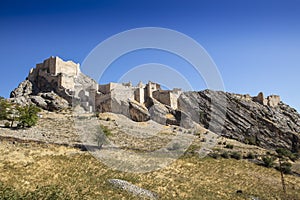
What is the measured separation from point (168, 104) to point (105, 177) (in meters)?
43.0

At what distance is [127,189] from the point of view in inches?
721

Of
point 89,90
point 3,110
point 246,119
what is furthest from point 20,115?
point 246,119

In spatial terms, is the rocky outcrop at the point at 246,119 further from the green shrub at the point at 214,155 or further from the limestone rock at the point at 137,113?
the green shrub at the point at 214,155

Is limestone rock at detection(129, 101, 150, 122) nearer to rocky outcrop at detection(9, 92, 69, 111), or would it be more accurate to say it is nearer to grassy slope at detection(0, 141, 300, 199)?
rocky outcrop at detection(9, 92, 69, 111)

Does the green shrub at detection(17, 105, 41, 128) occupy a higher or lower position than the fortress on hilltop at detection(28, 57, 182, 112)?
lower

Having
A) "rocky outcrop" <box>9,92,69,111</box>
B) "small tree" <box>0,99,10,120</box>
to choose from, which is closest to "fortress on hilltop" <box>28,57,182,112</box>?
"rocky outcrop" <box>9,92,69,111</box>

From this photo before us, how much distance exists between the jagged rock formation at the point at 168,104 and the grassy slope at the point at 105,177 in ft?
83.6

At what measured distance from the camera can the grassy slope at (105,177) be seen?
1686 cm

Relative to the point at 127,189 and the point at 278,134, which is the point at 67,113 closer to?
the point at 127,189

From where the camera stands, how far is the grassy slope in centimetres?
1686

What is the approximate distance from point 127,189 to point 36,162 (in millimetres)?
9037

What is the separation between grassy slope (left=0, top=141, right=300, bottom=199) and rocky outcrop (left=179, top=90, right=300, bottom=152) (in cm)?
3202

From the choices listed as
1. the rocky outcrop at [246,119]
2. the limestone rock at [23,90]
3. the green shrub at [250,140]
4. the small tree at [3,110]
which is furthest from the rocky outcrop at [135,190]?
the limestone rock at [23,90]

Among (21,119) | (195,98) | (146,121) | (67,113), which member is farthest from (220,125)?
(21,119)
